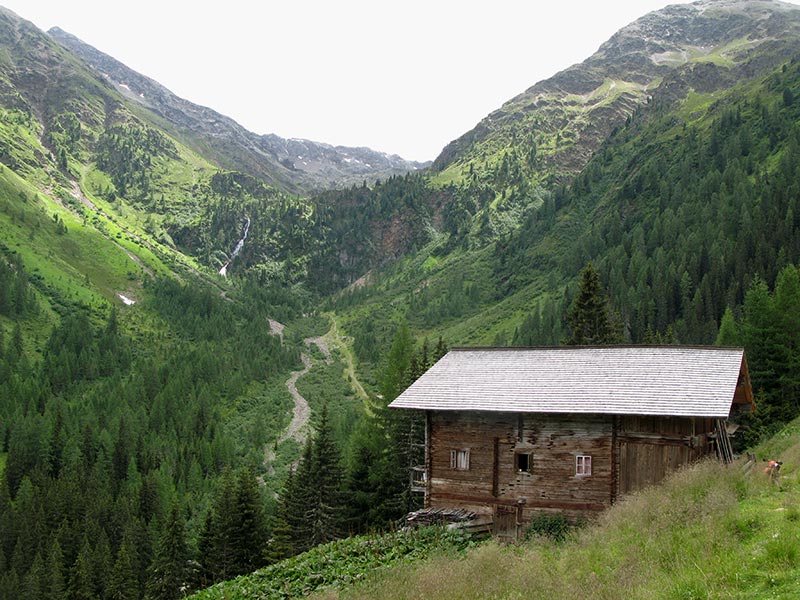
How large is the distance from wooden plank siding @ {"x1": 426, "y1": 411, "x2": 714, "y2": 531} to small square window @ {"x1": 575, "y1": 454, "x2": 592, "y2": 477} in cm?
13

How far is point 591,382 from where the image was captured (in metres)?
28.4

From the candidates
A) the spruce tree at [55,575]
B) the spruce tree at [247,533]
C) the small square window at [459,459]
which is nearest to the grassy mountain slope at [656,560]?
the small square window at [459,459]

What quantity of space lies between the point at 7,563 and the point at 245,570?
34143 millimetres

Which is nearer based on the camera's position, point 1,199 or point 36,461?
point 36,461

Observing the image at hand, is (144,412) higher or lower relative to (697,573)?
lower

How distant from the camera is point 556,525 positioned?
27.5 m

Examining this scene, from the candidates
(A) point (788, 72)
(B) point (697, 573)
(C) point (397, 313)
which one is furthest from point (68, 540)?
(A) point (788, 72)

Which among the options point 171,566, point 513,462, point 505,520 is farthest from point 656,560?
point 171,566

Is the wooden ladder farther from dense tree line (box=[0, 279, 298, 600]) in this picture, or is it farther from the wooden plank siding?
dense tree line (box=[0, 279, 298, 600])

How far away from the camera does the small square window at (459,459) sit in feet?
99.9

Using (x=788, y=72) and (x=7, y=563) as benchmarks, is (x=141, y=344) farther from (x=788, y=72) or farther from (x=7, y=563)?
(x=788, y=72)

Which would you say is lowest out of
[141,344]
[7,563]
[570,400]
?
[7,563]

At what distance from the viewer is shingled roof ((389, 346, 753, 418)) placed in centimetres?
2581

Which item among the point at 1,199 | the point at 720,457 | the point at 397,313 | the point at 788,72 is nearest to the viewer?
the point at 720,457
